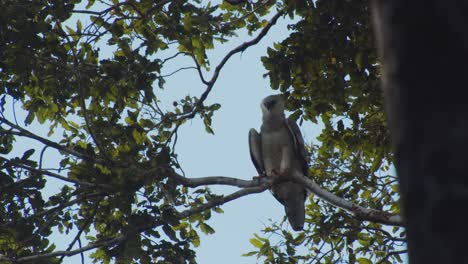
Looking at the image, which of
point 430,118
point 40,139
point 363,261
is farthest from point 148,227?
point 430,118

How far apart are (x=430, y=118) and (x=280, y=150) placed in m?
7.39

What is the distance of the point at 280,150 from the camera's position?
844 centimetres

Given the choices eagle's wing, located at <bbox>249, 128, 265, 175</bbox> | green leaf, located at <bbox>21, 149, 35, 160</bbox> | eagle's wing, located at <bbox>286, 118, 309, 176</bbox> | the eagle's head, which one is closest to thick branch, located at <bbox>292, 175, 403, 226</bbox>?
green leaf, located at <bbox>21, 149, 35, 160</bbox>

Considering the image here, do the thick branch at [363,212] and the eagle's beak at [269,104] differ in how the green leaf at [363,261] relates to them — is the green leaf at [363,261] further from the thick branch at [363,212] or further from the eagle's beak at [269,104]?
the eagle's beak at [269,104]

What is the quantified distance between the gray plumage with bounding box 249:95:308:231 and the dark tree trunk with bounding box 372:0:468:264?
6717 millimetres

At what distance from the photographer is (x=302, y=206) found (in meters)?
7.81

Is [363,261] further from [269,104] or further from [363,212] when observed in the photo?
[269,104]

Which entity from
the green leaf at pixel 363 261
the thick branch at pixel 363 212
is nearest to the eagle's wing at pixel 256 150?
the green leaf at pixel 363 261

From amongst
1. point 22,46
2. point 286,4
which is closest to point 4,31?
point 22,46

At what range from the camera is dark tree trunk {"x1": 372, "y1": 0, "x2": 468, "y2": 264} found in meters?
1.02

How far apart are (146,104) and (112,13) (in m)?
1.12

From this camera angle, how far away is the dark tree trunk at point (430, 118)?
102 centimetres

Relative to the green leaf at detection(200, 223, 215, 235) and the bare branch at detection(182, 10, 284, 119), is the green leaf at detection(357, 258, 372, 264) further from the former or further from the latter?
the bare branch at detection(182, 10, 284, 119)

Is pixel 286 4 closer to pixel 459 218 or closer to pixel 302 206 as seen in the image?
pixel 302 206
